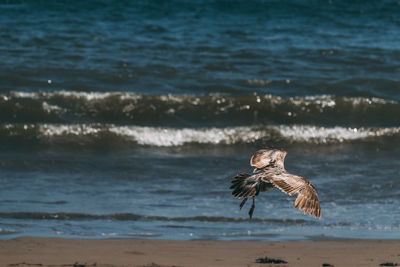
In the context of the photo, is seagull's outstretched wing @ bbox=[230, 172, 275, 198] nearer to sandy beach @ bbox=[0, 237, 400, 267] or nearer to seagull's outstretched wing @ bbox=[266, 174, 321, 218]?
seagull's outstretched wing @ bbox=[266, 174, 321, 218]

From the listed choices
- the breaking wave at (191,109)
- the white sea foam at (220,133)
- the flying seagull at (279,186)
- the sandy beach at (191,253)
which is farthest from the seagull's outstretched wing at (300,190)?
the breaking wave at (191,109)

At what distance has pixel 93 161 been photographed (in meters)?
9.17

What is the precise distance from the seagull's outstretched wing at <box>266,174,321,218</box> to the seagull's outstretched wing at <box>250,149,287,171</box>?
0.54 m

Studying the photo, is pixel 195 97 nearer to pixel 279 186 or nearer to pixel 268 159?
pixel 268 159

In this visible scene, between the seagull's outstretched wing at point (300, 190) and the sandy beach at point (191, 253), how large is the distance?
65cm

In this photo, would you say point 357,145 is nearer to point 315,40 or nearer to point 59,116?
point 59,116

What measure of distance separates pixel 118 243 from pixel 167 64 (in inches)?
315

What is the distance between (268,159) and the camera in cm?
567

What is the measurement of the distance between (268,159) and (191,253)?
0.85 metres

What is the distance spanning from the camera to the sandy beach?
535cm

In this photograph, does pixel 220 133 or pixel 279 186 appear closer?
pixel 279 186

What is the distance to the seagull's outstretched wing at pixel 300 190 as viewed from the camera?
482 centimetres

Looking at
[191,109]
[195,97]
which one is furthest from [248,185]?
[195,97]

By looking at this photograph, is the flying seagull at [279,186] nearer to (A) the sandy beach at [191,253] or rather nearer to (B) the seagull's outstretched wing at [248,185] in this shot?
(B) the seagull's outstretched wing at [248,185]
